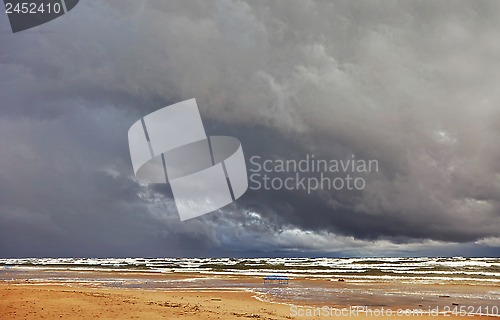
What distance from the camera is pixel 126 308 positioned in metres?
29.4

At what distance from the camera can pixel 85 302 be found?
104 ft

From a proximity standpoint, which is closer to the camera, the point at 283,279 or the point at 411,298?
the point at 411,298

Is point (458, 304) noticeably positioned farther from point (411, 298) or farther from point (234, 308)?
point (234, 308)

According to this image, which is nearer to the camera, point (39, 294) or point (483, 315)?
point (483, 315)

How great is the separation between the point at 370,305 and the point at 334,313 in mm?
8606

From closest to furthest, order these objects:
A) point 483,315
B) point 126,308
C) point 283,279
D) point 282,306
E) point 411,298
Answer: point 126,308 < point 483,315 < point 282,306 < point 411,298 < point 283,279

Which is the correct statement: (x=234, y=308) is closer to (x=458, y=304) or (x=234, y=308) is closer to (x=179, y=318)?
(x=179, y=318)

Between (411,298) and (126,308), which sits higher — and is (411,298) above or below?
below

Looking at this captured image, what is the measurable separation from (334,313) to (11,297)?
25515 millimetres

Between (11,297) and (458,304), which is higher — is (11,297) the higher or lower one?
the higher one

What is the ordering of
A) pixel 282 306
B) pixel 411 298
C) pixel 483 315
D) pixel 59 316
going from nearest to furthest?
pixel 59 316 < pixel 483 315 < pixel 282 306 < pixel 411 298

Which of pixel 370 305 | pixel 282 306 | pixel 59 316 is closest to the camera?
pixel 59 316

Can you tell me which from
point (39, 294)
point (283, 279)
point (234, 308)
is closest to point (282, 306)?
point (234, 308)

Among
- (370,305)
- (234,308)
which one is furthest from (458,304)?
(234,308)
